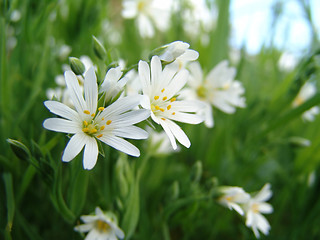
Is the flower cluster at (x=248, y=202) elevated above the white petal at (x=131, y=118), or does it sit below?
below

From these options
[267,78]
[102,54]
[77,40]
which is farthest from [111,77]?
[267,78]

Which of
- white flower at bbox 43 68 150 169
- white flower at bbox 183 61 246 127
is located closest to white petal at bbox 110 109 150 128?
white flower at bbox 43 68 150 169

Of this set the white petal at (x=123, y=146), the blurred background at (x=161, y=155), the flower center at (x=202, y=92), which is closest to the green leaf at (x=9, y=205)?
the blurred background at (x=161, y=155)

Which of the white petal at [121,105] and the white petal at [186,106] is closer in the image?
the white petal at [121,105]

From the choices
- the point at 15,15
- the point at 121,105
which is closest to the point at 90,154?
the point at 121,105

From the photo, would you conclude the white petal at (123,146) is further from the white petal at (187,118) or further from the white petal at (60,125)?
the white petal at (187,118)

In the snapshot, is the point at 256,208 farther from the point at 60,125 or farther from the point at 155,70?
the point at 60,125
